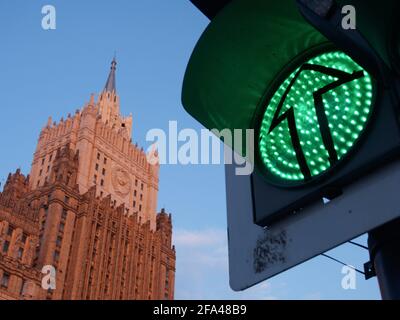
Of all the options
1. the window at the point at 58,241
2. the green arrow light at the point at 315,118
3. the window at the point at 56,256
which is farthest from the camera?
the window at the point at 58,241

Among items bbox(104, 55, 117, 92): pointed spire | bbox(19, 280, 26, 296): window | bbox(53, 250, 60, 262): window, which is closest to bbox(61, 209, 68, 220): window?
bbox(53, 250, 60, 262): window

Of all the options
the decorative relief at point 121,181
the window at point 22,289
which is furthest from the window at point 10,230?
the decorative relief at point 121,181

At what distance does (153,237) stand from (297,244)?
210 feet

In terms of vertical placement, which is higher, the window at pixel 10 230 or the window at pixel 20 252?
the window at pixel 10 230

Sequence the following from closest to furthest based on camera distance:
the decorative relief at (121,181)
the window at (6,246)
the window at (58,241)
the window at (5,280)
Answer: the window at (5,280) < the window at (6,246) < the window at (58,241) < the decorative relief at (121,181)

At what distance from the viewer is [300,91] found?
265 centimetres

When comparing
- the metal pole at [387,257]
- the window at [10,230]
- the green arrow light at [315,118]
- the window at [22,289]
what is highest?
the window at [10,230]

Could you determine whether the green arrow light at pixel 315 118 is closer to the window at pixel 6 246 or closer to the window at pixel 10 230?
the window at pixel 6 246

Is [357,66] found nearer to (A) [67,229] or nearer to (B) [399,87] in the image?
(B) [399,87]

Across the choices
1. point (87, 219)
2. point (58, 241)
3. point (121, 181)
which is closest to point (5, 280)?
point (58, 241)

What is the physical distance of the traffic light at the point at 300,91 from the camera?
213 centimetres

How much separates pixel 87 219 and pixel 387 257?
56.0m

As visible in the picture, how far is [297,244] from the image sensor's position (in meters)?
2.42
